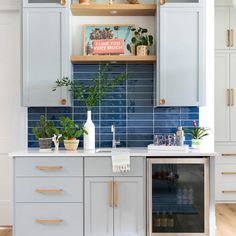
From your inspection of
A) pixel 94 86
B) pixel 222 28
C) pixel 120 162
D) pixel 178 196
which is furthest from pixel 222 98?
pixel 120 162

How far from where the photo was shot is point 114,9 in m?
3.03

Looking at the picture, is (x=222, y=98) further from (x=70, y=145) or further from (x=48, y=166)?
(x=48, y=166)

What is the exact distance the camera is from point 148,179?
2.67 meters

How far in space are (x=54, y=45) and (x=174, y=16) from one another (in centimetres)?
108

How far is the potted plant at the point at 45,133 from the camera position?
2854 mm

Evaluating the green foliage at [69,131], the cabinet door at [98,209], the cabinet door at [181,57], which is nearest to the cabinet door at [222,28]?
the cabinet door at [181,57]

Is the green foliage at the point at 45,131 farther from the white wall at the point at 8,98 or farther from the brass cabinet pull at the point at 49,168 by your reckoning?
the white wall at the point at 8,98

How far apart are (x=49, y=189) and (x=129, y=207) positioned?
65 cm

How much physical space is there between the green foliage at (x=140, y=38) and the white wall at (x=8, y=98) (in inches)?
46.4

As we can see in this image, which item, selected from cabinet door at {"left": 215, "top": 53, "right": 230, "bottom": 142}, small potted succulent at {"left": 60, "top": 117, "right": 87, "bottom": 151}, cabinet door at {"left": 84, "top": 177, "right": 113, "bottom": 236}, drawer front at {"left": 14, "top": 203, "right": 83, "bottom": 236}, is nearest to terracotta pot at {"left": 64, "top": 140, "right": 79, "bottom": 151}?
small potted succulent at {"left": 60, "top": 117, "right": 87, "bottom": 151}

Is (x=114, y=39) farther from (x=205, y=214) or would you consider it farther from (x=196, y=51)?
(x=205, y=214)

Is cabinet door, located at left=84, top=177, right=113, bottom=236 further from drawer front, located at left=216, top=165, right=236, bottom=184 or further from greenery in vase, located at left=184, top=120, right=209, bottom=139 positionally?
drawer front, located at left=216, top=165, right=236, bottom=184

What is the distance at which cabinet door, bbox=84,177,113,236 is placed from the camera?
2662 millimetres

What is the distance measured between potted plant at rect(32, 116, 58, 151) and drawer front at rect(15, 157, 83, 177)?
0.21 m
